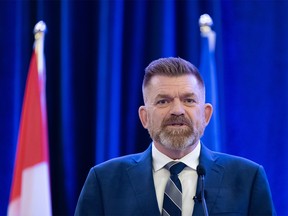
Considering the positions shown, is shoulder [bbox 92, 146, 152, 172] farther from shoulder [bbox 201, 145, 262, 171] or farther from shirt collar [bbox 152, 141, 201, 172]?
shoulder [bbox 201, 145, 262, 171]

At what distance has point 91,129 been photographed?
282 centimetres

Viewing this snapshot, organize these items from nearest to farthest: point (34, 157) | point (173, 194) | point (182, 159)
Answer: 1. point (173, 194)
2. point (182, 159)
3. point (34, 157)

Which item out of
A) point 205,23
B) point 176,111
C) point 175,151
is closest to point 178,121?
point 176,111

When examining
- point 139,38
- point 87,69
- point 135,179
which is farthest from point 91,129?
point 135,179

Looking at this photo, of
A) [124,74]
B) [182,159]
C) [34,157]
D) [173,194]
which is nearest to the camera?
[173,194]

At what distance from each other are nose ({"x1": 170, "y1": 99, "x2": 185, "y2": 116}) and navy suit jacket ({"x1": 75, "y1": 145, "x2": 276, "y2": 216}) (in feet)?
0.75

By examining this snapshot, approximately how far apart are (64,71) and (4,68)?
40 centimetres

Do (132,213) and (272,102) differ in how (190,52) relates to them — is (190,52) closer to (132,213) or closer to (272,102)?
(272,102)

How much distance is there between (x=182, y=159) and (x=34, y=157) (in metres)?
1.00

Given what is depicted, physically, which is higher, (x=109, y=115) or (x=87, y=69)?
(x=87, y=69)

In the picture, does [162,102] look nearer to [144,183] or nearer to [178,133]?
[178,133]

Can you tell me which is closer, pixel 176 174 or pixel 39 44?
pixel 176 174

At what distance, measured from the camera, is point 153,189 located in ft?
5.72

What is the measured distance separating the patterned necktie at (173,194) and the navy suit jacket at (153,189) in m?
0.05
